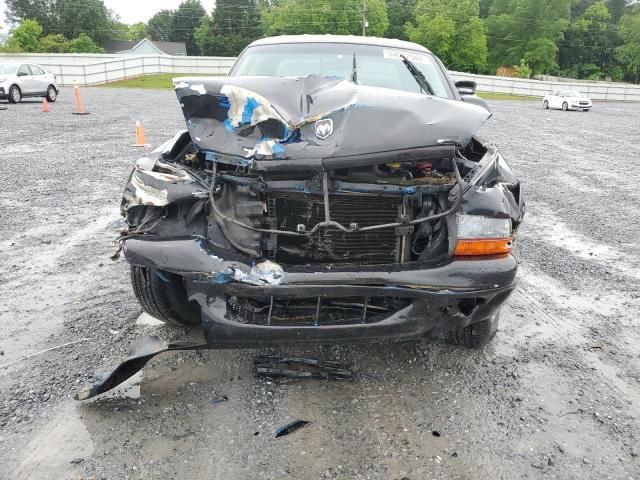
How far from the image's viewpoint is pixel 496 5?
72812 mm

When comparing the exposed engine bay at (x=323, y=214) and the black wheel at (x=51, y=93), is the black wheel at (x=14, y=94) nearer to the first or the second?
the black wheel at (x=51, y=93)

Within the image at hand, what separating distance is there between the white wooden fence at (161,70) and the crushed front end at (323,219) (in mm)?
31171

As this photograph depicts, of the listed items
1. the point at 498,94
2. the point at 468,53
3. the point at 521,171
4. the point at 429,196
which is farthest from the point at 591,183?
the point at 468,53

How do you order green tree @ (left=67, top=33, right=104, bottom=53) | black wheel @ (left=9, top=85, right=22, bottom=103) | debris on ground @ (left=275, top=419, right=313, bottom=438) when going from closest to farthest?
debris on ground @ (left=275, top=419, right=313, bottom=438), black wheel @ (left=9, top=85, right=22, bottom=103), green tree @ (left=67, top=33, right=104, bottom=53)

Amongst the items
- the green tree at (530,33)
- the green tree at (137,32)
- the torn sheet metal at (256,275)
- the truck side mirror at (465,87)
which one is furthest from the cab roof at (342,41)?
the green tree at (137,32)

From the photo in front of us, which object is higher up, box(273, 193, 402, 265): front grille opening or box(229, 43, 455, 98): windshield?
box(229, 43, 455, 98): windshield

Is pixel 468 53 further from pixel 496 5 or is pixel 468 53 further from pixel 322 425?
pixel 322 425

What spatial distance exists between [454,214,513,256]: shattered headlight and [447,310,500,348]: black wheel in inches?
22.0

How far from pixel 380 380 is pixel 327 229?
2.91 feet

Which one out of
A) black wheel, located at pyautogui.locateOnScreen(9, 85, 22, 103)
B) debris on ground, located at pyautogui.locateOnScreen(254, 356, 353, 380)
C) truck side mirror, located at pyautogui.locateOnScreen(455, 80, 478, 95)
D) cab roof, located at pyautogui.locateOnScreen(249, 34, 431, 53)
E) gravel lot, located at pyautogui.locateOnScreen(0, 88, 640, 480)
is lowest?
gravel lot, located at pyautogui.locateOnScreen(0, 88, 640, 480)

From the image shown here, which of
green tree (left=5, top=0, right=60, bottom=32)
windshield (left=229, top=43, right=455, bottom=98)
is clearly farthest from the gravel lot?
green tree (left=5, top=0, right=60, bottom=32)

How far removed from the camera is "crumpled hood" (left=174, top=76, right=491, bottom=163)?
257 centimetres

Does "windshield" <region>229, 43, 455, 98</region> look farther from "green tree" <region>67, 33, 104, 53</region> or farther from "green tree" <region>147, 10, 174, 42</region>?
"green tree" <region>147, 10, 174, 42</region>

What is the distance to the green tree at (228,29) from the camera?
71.7m
